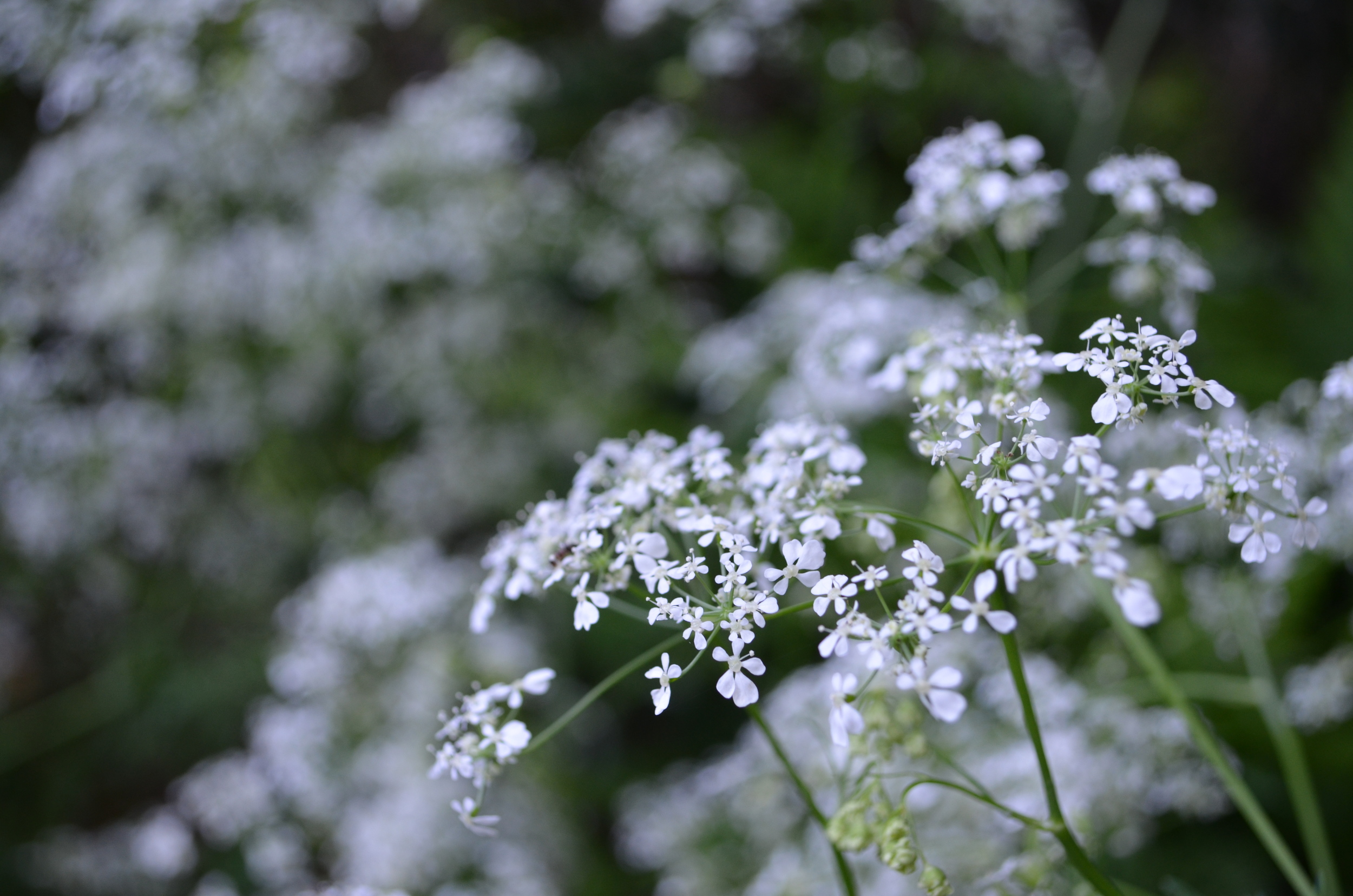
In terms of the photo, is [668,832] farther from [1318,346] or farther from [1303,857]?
[1318,346]

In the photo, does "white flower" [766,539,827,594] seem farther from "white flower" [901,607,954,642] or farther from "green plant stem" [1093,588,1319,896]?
"green plant stem" [1093,588,1319,896]

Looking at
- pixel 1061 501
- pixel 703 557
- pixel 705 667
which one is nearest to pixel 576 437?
pixel 705 667

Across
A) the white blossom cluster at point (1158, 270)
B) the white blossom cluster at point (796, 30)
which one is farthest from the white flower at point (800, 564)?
the white blossom cluster at point (796, 30)

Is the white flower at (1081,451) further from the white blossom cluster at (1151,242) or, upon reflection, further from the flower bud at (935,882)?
the white blossom cluster at (1151,242)

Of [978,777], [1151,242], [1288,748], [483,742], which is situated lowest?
[978,777]

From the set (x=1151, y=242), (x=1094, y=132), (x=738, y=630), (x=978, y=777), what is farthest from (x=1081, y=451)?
(x=1094, y=132)

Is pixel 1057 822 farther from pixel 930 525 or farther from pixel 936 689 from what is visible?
pixel 930 525
